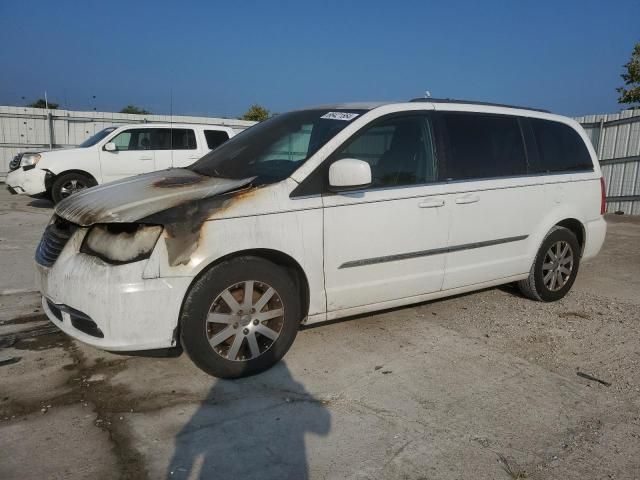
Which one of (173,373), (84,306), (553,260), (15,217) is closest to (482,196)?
(553,260)

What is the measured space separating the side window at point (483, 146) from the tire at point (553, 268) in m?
0.77

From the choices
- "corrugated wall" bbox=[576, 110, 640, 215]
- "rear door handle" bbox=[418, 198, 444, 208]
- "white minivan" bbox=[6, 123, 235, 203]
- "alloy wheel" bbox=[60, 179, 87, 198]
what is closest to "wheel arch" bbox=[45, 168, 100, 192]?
"white minivan" bbox=[6, 123, 235, 203]

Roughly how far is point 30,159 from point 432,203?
Answer: 9496 millimetres

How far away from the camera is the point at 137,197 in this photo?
10.6ft

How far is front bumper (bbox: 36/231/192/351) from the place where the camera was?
2.90 metres

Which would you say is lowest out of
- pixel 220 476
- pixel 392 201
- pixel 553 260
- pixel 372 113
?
pixel 220 476

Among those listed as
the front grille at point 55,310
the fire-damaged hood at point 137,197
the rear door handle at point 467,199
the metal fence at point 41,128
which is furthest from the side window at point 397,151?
the metal fence at point 41,128

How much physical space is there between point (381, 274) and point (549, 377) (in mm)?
1296

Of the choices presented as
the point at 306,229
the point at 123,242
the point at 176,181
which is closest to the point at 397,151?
the point at 306,229

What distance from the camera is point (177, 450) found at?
8.45 feet

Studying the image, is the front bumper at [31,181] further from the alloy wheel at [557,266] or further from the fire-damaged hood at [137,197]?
the alloy wheel at [557,266]

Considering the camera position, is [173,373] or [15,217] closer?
[173,373]

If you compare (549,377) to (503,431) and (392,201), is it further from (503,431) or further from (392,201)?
(392,201)

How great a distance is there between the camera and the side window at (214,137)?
38.6 feet
